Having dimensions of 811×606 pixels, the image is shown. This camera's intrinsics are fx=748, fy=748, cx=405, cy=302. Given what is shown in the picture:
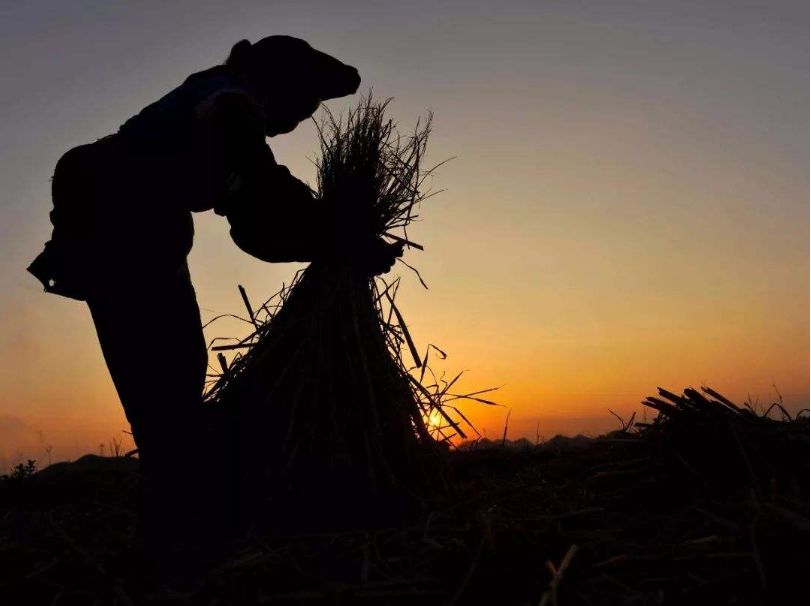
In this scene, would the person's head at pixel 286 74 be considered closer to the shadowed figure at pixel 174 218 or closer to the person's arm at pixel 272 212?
the shadowed figure at pixel 174 218

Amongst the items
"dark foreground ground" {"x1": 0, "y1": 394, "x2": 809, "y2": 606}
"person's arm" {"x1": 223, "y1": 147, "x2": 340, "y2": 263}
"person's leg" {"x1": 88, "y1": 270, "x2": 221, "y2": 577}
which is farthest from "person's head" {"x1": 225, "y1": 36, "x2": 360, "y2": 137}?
"dark foreground ground" {"x1": 0, "y1": 394, "x2": 809, "y2": 606}

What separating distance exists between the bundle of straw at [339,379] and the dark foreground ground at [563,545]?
0.20 metres

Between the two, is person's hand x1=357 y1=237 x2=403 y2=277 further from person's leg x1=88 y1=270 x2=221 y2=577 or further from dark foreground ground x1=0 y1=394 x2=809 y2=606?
dark foreground ground x1=0 y1=394 x2=809 y2=606

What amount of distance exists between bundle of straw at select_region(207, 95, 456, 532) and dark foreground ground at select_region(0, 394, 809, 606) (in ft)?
0.66

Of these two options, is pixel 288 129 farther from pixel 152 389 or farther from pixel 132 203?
pixel 152 389

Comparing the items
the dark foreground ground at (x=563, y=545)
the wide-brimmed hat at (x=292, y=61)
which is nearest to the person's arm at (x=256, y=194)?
the wide-brimmed hat at (x=292, y=61)

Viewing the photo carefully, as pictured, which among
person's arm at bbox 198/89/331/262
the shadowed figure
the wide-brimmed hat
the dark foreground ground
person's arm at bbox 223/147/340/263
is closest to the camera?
the dark foreground ground

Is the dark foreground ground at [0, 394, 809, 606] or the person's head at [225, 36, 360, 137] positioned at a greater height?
the person's head at [225, 36, 360, 137]

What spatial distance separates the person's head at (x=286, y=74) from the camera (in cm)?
316

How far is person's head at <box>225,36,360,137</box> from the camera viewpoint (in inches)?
124

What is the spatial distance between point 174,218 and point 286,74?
780 millimetres

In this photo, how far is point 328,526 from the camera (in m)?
2.78

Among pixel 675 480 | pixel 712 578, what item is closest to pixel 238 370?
pixel 675 480

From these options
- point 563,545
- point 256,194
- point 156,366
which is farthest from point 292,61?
point 563,545
